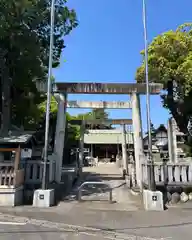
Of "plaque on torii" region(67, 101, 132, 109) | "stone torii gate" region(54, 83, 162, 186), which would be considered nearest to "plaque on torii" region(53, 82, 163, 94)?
"stone torii gate" region(54, 83, 162, 186)

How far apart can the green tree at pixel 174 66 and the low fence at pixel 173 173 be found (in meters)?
4.90

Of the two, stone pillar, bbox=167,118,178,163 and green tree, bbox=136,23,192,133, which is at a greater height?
green tree, bbox=136,23,192,133

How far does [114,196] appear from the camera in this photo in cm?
1027

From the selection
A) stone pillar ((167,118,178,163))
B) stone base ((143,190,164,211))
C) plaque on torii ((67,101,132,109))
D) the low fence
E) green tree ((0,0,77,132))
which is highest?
green tree ((0,0,77,132))

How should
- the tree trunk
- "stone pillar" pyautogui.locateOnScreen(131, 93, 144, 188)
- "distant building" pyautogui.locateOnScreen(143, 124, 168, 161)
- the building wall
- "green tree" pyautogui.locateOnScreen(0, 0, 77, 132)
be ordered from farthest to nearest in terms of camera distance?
the building wall
"distant building" pyautogui.locateOnScreen(143, 124, 168, 161)
the tree trunk
"stone pillar" pyautogui.locateOnScreen(131, 93, 144, 188)
"green tree" pyautogui.locateOnScreen(0, 0, 77, 132)

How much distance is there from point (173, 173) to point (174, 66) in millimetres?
6772

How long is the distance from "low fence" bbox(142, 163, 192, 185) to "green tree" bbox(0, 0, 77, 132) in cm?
700

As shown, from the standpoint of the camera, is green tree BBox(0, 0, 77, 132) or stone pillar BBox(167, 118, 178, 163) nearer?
green tree BBox(0, 0, 77, 132)

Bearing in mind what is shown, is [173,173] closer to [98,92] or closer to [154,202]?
[154,202]

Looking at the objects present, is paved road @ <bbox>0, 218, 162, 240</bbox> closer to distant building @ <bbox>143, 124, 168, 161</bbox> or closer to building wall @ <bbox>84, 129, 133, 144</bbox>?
distant building @ <bbox>143, 124, 168, 161</bbox>

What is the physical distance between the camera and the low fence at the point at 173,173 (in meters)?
9.07

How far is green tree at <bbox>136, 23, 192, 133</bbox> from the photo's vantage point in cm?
1305

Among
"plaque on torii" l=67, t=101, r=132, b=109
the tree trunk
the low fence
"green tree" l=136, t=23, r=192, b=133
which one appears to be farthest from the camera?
"green tree" l=136, t=23, r=192, b=133

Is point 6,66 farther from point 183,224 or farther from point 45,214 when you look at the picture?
point 183,224
